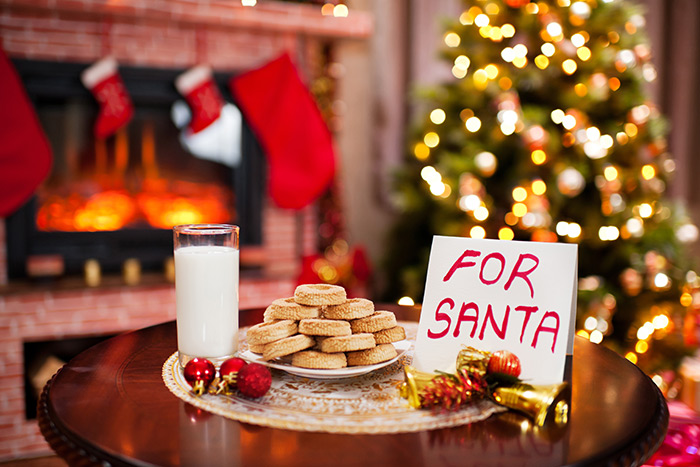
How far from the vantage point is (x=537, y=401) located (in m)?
0.72

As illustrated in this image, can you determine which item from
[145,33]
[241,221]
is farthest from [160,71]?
[241,221]

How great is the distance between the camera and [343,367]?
82 cm

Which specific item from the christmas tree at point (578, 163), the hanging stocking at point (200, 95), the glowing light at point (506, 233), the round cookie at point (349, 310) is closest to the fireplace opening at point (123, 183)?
the hanging stocking at point (200, 95)

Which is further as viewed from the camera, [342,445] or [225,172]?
[225,172]

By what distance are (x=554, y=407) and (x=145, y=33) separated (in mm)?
2332

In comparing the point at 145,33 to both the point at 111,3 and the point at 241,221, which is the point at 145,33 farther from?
the point at 241,221

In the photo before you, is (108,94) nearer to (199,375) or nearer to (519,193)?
(519,193)

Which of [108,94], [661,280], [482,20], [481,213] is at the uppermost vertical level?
[482,20]

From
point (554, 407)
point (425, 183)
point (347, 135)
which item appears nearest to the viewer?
point (554, 407)

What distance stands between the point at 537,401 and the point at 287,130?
7.03 ft

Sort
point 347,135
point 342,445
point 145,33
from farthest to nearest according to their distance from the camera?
1. point 347,135
2. point 145,33
3. point 342,445

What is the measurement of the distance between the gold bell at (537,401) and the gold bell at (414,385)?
3.7 inches

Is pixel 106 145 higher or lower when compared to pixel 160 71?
lower

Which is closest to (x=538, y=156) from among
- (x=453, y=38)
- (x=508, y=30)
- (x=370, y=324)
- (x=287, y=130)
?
(x=508, y=30)
